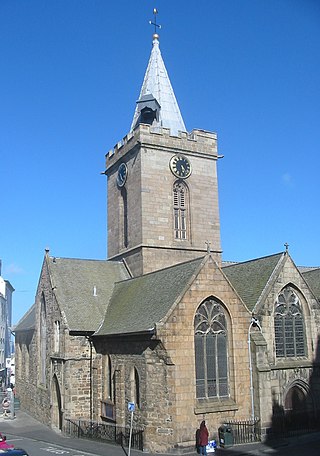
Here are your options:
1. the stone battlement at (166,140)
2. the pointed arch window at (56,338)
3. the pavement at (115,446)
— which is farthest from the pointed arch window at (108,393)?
the stone battlement at (166,140)

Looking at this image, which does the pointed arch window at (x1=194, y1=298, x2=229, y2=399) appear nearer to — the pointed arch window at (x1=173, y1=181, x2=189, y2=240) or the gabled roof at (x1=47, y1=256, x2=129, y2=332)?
the gabled roof at (x1=47, y1=256, x2=129, y2=332)

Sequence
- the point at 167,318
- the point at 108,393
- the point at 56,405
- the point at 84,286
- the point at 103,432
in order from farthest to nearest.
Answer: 1. the point at 84,286
2. the point at 56,405
3. the point at 108,393
4. the point at 103,432
5. the point at 167,318

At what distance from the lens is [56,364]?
3011cm

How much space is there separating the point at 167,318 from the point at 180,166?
1642 cm

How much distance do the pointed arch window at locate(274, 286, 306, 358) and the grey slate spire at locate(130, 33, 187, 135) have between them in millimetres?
16187

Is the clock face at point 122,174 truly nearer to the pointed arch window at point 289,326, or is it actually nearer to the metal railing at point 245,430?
the pointed arch window at point 289,326

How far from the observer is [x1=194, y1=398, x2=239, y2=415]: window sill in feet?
74.4

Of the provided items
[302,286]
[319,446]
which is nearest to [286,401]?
[319,446]

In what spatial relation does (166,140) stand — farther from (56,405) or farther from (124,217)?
(56,405)

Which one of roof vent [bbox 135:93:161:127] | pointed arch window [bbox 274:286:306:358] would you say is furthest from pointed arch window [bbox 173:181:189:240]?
pointed arch window [bbox 274:286:306:358]

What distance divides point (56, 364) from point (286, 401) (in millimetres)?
13332

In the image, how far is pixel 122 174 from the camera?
124 feet

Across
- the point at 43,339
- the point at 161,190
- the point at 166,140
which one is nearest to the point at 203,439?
the point at 43,339

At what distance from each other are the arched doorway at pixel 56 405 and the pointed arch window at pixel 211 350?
10280mm
